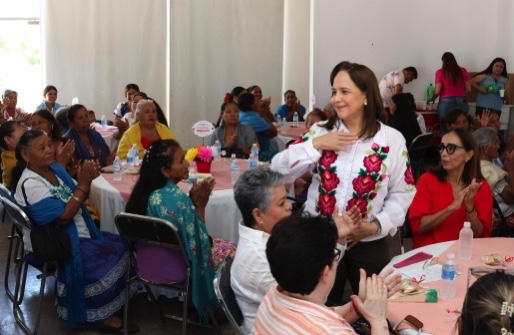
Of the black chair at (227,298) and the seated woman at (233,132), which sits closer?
the black chair at (227,298)

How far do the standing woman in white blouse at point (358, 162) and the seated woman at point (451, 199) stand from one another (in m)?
0.75

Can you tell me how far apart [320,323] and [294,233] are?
26 centimetres

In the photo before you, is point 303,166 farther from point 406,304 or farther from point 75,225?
point 75,225

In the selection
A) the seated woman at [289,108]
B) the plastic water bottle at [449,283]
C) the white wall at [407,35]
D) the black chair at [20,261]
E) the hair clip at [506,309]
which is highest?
the white wall at [407,35]

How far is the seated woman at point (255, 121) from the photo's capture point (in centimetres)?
745

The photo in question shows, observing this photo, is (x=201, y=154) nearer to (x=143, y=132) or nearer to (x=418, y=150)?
(x=143, y=132)

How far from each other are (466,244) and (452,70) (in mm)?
7708

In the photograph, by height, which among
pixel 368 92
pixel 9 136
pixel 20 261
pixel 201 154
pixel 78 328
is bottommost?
pixel 78 328

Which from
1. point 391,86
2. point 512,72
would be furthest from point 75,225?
point 512,72

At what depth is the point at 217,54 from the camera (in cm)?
1157

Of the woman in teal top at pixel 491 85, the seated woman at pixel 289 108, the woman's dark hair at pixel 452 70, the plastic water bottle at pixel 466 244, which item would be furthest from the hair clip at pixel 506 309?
the woman in teal top at pixel 491 85

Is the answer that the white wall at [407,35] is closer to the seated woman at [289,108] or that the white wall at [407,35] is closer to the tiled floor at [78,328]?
the seated woman at [289,108]

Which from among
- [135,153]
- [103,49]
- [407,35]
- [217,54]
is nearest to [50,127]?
[135,153]

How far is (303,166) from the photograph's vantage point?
2.94 meters
